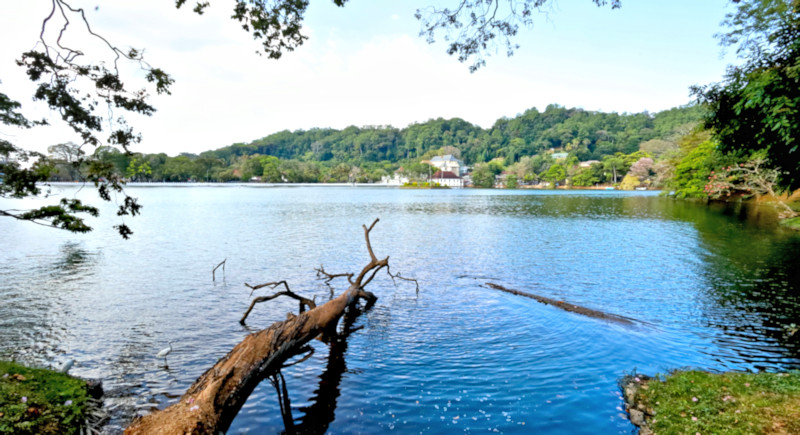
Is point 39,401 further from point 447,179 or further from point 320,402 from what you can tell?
point 447,179

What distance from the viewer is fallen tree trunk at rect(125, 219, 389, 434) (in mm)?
5169

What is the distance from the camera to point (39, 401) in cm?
602

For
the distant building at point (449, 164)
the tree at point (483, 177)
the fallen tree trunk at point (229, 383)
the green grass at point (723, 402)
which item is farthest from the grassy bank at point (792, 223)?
the distant building at point (449, 164)

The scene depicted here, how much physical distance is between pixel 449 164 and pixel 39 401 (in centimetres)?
18607

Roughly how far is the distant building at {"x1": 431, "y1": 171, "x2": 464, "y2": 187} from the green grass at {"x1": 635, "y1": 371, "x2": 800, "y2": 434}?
15865 centimetres

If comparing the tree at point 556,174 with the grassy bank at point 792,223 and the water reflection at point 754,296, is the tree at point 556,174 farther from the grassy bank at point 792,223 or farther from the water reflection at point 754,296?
the water reflection at point 754,296

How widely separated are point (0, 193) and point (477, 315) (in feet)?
38.8

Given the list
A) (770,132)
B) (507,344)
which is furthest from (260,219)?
(770,132)

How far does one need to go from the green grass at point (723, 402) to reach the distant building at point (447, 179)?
158652mm

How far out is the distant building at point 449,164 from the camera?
185625 mm

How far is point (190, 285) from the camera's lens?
1616cm

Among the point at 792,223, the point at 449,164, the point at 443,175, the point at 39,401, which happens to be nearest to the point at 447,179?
the point at 443,175

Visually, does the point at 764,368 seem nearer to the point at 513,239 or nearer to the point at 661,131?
the point at 513,239

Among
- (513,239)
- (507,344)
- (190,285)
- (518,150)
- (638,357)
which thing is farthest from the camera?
(518,150)
